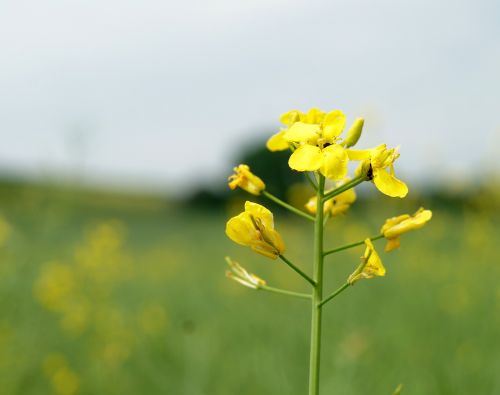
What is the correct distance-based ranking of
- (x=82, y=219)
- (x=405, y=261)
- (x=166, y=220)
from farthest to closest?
(x=166, y=220)
(x=82, y=219)
(x=405, y=261)

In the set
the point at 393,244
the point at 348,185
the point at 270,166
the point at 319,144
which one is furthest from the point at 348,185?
the point at 270,166

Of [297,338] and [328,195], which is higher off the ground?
[328,195]

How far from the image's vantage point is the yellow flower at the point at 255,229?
4.18 ft

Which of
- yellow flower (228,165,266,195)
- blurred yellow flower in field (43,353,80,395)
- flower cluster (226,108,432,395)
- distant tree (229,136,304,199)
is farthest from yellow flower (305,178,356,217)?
distant tree (229,136,304,199)

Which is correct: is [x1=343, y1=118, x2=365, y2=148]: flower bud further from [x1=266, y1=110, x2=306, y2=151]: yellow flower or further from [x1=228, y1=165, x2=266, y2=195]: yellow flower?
[x1=228, y1=165, x2=266, y2=195]: yellow flower

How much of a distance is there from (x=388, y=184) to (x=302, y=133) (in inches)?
8.7

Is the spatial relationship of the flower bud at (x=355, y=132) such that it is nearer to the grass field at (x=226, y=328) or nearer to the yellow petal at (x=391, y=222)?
the yellow petal at (x=391, y=222)

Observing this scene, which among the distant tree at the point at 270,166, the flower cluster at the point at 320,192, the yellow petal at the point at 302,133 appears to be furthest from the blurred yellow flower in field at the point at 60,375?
the distant tree at the point at 270,166

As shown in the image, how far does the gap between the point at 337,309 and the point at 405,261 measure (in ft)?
6.75

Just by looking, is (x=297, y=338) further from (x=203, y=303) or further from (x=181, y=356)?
(x=203, y=303)

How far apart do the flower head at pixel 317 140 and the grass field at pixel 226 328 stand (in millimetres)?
1380

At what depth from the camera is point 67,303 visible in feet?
15.4

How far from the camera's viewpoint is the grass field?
365cm

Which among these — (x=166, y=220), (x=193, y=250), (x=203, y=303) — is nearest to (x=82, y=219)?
(x=166, y=220)
